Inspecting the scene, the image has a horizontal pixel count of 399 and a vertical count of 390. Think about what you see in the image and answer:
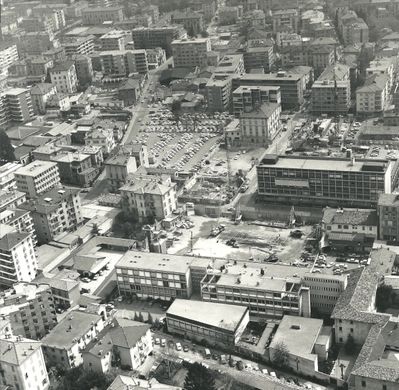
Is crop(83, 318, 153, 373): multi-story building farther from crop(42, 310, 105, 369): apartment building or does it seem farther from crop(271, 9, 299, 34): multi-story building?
crop(271, 9, 299, 34): multi-story building

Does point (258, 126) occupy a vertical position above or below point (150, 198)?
above

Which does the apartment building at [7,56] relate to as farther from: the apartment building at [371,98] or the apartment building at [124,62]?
the apartment building at [371,98]

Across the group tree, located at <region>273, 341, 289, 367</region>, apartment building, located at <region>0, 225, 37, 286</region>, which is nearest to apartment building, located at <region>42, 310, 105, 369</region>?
apartment building, located at <region>0, 225, 37, 286</region>

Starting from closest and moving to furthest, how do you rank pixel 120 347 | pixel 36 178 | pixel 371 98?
pixel 120 347 < pixel 36 178 < pixel 371 98

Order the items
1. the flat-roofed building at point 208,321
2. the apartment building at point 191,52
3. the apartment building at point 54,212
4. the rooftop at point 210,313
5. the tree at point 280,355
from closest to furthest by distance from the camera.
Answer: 1. the tree at point 280,355
2. the flat-roofed building at point 208,321
3. the rooftop at point 210,313
4. the apartment building at point 54,212
5. the apartment building at point 191,52

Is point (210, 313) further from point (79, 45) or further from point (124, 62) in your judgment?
point (79, 45)

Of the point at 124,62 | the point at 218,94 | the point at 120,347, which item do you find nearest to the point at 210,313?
the point at 120,347

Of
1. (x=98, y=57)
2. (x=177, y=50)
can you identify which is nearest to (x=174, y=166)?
(x=177, y=50)

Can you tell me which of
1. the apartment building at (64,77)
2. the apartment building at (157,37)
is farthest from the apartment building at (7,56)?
the apartment building at (157,37)
